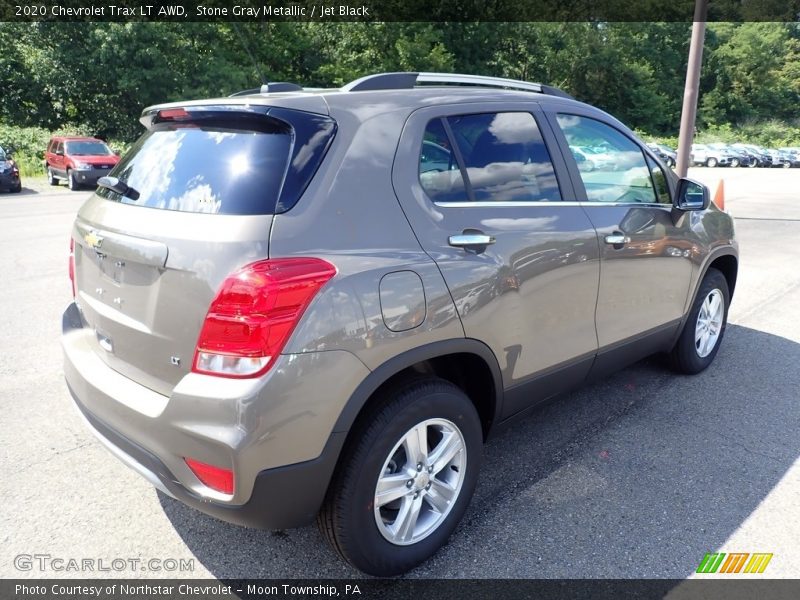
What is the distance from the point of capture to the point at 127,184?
264 cm

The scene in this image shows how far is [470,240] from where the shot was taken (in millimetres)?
2521

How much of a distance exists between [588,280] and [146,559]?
2381mm

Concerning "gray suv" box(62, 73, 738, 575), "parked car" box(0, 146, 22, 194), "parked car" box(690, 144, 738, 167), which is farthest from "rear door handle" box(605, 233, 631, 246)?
"parked car" box(690, 144, 738, 167)

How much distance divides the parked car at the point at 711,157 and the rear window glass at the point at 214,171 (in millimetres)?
41505

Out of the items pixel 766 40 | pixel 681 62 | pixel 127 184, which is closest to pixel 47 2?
pixel 127 184

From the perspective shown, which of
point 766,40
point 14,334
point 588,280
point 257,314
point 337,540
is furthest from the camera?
point 766,40

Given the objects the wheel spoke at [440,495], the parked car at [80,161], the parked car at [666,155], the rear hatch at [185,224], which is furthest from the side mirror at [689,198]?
the parked car at [80,161]

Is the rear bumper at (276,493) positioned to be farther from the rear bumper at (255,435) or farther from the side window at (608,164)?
the side window at (608,164)

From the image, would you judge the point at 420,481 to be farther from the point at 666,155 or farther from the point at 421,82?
the point at 666,155

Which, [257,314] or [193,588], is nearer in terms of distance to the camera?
[257,314]

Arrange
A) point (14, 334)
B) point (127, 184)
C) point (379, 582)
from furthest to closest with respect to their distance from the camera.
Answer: point (14, 334) → point (127, 184) → point (379, 582)

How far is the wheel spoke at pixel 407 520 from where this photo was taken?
8.02ft

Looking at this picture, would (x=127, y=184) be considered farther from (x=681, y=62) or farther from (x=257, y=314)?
(x=681, y=62)

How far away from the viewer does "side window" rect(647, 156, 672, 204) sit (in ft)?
12.5
